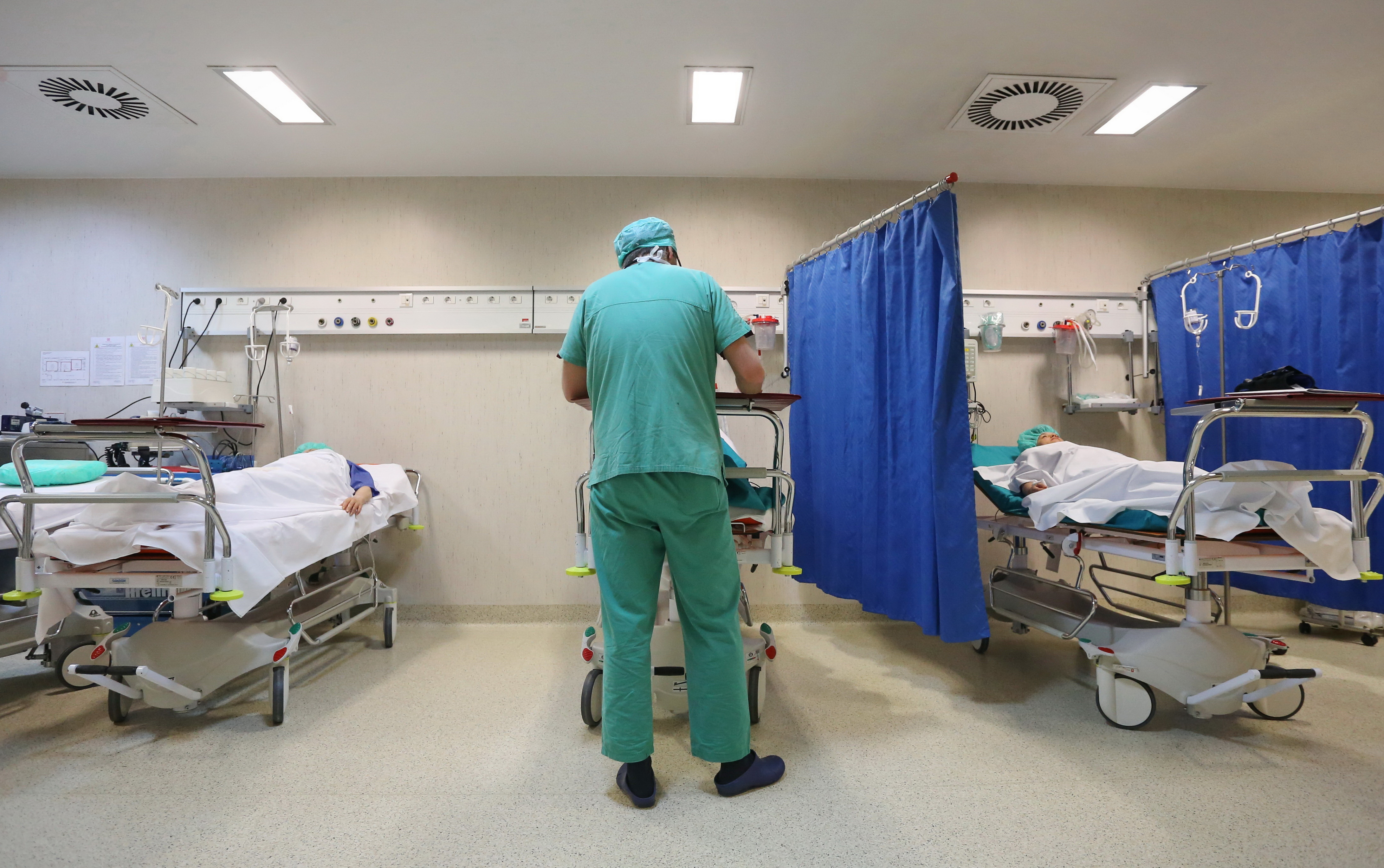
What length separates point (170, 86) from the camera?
2943 millimetres

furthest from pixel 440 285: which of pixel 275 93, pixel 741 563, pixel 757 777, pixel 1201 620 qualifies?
pixel 1201 620

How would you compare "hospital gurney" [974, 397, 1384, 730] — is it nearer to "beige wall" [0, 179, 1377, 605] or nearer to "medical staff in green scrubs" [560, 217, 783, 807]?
"medical staff in green scrubs" [560, 217, 783, 807]

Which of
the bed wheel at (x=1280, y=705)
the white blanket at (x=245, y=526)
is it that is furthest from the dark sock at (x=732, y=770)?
the bed wheel at (x=1280, y=705)

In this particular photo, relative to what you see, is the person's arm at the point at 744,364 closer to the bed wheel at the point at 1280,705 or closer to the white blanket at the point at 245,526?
the white blanket at the point at 245,526

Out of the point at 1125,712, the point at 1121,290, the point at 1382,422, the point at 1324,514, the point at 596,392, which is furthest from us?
the point at 1121,290

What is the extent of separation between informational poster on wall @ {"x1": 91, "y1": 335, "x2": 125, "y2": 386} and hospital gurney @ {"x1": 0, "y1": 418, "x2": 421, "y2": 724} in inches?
75.6

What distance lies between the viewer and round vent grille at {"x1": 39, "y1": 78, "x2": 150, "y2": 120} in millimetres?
2910

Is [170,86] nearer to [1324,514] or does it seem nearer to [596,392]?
[596,392]

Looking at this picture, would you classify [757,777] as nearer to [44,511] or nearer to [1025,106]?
[44,511]

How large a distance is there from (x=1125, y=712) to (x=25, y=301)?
5.96 metres

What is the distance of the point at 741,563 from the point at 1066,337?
8.99ft

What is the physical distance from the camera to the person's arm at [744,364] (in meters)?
1.96

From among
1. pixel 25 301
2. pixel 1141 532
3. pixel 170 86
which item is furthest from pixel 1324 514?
pixel 25 301

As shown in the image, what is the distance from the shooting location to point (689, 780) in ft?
6.44
